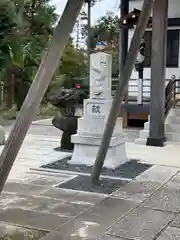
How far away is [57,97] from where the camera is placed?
9.03 m

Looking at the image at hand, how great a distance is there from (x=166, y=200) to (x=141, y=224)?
1.00m

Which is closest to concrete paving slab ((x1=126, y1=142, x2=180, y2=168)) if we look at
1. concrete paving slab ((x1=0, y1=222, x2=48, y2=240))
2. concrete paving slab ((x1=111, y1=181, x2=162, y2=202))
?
concrete paving slab ((x1=111, y1=181, x2=162, y2=202))

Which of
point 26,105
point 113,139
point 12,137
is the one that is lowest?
point 113,139

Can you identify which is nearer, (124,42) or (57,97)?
(57,97)

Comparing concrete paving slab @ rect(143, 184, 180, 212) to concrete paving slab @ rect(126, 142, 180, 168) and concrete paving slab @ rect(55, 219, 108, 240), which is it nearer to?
concrete paving slab @ rect(55, 219, 108, 240)

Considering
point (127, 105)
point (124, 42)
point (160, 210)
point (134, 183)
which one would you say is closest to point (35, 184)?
point (134, 183)

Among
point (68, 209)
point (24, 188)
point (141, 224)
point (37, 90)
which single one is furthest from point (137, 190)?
point (37, 90)

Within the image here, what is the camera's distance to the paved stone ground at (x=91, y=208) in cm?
445

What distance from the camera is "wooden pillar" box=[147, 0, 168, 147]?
974cm

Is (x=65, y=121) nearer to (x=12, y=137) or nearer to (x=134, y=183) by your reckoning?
(x=134, y=183)

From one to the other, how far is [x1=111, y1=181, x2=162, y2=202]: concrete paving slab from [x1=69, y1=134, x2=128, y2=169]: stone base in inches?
43.7

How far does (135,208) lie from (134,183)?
4.02ft

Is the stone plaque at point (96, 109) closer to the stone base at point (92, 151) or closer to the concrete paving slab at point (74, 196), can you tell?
the stone base at point (92, 151)

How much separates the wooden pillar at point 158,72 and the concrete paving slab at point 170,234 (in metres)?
5.34
